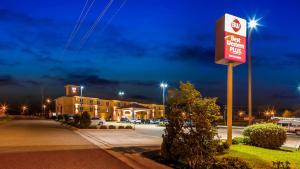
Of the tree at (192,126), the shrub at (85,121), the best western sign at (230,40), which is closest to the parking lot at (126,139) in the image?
the tree at (192,126)

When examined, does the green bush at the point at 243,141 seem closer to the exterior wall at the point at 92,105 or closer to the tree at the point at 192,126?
the tree at the point at 192,126

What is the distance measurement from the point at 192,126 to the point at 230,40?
6.73 metres

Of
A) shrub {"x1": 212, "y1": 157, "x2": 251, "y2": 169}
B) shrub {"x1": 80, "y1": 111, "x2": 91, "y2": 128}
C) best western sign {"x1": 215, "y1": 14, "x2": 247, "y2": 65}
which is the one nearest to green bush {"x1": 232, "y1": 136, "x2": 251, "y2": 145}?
best western sign {"x1": 215, "y1": 14, "x2": 247, "y2": 65}

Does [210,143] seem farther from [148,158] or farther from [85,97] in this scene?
[85,97]

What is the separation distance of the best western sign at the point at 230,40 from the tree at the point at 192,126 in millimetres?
5233

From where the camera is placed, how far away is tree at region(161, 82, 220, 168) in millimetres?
9656

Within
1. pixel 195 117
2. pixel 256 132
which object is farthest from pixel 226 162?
pixel 256 132

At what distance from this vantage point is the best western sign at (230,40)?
15.0m

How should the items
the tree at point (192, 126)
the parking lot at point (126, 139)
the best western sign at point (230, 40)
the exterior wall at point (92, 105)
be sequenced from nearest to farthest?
the tree at point (192, 126), the best western sign at point (230, 40), the parking lot at point (126, 139), the exterior wall at point (92, 105)

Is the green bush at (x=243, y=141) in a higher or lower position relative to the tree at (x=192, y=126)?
lower

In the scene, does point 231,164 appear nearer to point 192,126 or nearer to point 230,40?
point 192,126

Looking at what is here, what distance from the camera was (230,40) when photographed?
15.2m

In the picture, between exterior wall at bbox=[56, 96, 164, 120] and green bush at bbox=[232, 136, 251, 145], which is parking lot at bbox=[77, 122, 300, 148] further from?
exterior wall at bbox=[56, 96, 164, 120]

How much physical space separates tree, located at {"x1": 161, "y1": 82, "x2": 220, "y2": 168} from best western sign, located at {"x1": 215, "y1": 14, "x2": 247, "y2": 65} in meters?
5.23
